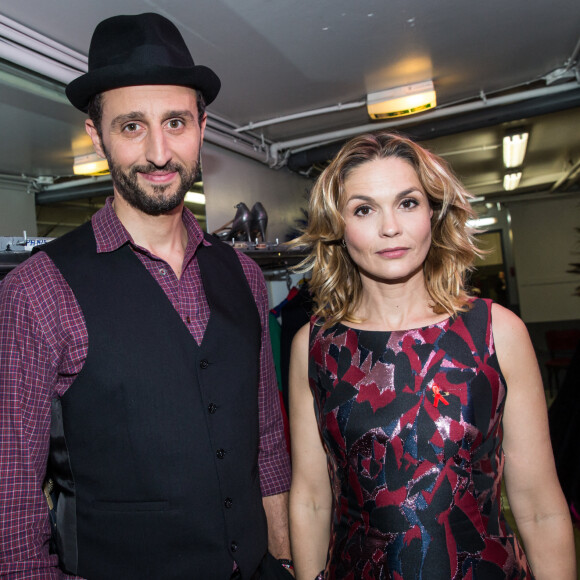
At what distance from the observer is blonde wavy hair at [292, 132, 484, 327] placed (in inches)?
60.4

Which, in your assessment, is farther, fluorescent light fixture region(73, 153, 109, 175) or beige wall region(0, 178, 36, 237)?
fluorescent light fixture region(73, 153, 109, 175)

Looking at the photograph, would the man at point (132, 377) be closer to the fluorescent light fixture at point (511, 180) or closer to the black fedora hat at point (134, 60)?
the black fedora hat at point (134, 60)

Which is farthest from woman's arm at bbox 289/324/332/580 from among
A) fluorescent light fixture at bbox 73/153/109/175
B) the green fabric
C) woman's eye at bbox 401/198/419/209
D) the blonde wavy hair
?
the green fabric

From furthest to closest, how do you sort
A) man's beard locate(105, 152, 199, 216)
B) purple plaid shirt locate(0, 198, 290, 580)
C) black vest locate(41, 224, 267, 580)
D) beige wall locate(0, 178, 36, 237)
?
beige wall locate(0, 178, 36, 237)
man's beard locate(105, 152, 199, 216)
black vest locate(41, 224, 267, 580)
purple plaid shirt locate(0, 198, 290, 580)

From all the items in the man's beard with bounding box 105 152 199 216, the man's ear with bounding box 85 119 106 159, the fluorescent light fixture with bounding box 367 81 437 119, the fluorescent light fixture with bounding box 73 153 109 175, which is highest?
the fluorescent light fixture with bounding box 367 81 437 119

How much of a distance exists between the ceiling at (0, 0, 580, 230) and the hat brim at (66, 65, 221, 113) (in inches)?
47.9

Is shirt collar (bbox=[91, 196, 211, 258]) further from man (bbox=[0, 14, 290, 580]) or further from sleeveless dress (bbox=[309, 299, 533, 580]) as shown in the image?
sleeveless dress (bbox=[309, 299, 533, 580])

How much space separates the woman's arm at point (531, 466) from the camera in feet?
4.44

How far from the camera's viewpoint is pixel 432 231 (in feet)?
5.42

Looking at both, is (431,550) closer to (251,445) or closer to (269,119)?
(251,445)

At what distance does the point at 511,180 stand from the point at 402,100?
22.6ft

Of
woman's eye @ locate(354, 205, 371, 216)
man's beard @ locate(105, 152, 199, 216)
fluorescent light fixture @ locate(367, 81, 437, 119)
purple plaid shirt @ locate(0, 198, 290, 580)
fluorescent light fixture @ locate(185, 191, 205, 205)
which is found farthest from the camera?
fluorescent light fixture @ locate(367, 81, 437, 119)

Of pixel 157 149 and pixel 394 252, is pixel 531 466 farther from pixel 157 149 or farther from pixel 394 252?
pixel 157 149

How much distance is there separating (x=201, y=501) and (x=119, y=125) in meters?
0.97
